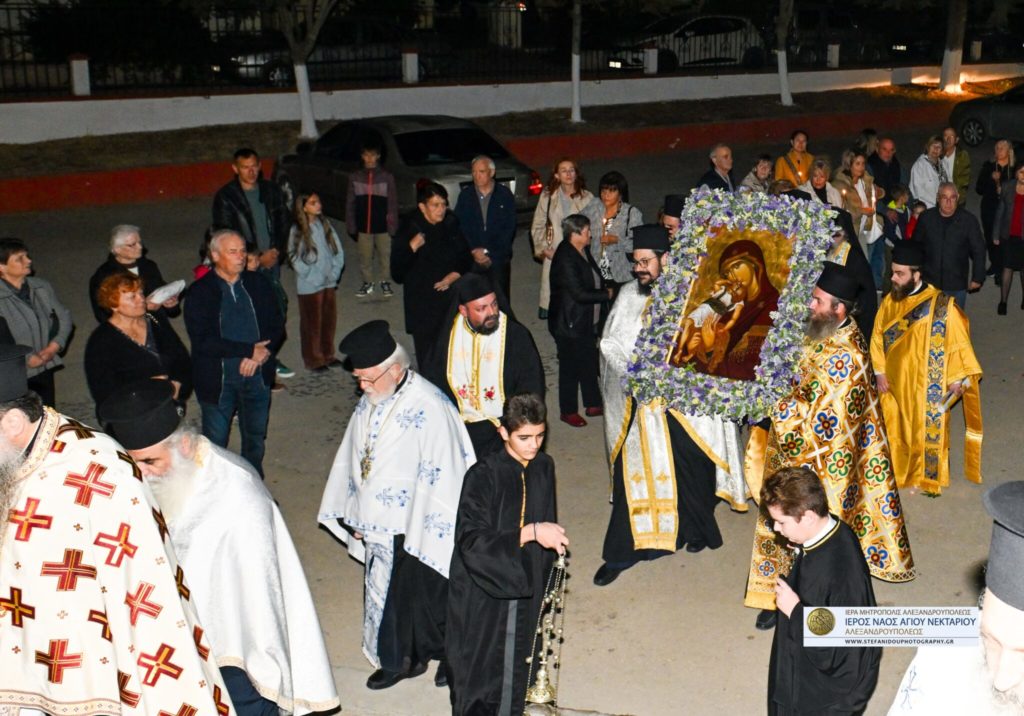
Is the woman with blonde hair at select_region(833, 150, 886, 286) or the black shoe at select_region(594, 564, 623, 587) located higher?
the woman with blonde hair at select_region(833, 150, 886, 286)

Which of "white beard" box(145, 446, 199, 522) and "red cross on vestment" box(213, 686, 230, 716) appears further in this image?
"white beard" box(145, 446, 199, 522)

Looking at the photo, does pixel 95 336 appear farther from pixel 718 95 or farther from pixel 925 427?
pixel 718 95

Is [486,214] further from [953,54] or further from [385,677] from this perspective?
[953,54]

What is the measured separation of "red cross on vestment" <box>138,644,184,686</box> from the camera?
493cm

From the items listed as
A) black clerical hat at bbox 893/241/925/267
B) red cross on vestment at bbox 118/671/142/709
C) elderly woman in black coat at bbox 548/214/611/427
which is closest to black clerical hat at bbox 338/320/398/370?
red cross on vestment at bbox 118/671/142/709

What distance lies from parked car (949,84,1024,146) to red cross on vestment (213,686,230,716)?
22.6 m

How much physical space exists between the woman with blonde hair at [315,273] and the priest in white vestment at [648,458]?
4022 millimetres

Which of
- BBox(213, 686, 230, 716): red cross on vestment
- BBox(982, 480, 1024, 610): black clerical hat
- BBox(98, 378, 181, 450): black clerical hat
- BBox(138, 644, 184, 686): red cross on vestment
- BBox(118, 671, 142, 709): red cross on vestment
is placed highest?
BBox(982, 480, 1024, 610): black clerical hat

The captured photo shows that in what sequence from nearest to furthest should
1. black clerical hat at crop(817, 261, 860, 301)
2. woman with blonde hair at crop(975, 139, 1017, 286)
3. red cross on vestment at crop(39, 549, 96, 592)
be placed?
red cross on vestment at crop(39, 549, 96, 592) → black clerical hat at crop(817, 261, 860, 301) → woman with blonde hair at crop(975, 139, 1017, 286)

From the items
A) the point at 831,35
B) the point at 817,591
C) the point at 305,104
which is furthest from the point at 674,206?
the point at 831,35

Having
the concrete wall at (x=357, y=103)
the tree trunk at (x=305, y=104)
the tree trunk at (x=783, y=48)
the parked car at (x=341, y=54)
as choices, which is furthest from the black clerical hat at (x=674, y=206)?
the tree trunk at (x=783, y=48)

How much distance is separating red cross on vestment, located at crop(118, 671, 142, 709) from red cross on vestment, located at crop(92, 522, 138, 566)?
44 centimetres

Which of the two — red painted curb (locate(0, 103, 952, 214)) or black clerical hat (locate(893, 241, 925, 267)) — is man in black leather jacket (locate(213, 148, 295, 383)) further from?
red painted curb (locate(0, 103, 952, 214))

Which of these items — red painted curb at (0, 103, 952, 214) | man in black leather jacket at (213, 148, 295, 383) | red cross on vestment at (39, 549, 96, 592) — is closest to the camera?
red cross on vestment at (39, 549, 96, 592)
